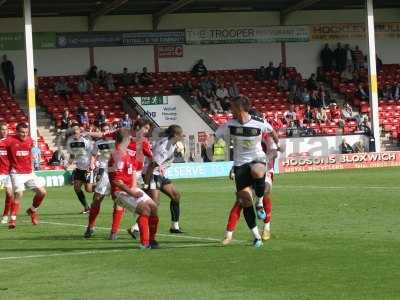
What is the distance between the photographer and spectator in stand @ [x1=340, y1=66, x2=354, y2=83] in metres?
53.6

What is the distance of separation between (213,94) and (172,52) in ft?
15.5

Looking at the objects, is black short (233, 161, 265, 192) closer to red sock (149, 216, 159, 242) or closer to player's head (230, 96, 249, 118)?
player's head (230, 96, 249, 118)

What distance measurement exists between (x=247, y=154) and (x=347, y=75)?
40.2m

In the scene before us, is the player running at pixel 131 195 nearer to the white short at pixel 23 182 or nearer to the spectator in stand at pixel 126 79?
the white short at pixel 23 182

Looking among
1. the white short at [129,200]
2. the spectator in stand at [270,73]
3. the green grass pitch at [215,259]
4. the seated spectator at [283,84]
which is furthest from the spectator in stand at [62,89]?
the white short at [129,200]

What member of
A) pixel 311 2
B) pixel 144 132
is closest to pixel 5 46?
pixel 311 2

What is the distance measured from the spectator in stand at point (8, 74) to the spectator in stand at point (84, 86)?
9.85 ft

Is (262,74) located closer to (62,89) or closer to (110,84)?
(110,84)

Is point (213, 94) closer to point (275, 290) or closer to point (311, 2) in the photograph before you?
point (311, 2)

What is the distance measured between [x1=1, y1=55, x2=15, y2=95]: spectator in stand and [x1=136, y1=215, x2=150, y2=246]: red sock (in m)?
34.7

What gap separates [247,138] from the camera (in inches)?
558

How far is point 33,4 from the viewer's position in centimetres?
4606

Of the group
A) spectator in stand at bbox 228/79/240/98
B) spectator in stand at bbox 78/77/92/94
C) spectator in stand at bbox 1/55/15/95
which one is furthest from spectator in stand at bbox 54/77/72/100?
spectator in stand at bbox 228/79/240/98

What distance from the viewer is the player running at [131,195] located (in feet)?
47.1
